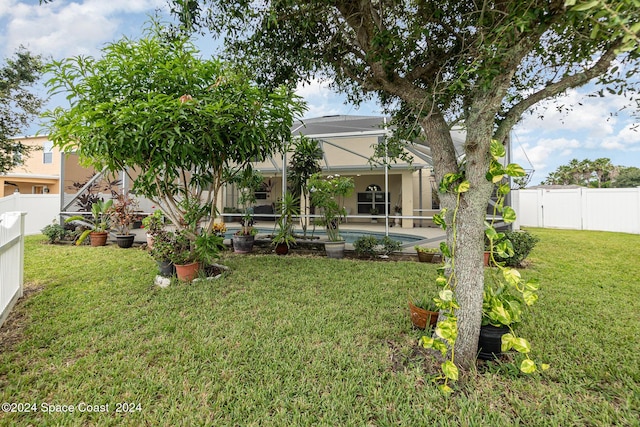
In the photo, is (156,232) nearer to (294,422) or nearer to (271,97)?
(271,97)

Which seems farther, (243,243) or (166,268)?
(243,243)

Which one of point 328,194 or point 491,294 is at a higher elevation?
point 328,194

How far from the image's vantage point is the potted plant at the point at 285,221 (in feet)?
22.1

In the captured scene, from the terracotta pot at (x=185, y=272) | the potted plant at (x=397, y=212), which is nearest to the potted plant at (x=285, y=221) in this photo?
the terracotta pot at (x=185, y=272)

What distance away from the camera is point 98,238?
26.6ft

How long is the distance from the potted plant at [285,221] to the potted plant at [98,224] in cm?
541

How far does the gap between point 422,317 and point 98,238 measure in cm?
921

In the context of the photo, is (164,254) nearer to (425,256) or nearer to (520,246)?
(425,256)

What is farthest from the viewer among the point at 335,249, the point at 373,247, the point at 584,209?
the point at 584,209

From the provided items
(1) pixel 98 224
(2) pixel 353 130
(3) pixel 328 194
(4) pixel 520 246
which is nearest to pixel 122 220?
(1) pixel 98 224

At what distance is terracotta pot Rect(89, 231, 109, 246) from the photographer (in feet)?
26.5

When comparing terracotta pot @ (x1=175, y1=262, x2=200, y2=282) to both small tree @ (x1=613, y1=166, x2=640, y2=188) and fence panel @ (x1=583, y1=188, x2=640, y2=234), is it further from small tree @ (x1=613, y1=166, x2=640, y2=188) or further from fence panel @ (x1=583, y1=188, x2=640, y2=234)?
small tree @ (x1=613, y1=166, x2=640, y2=188)

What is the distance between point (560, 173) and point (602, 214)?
20.1 m

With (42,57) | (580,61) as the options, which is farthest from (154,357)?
(42,57)
